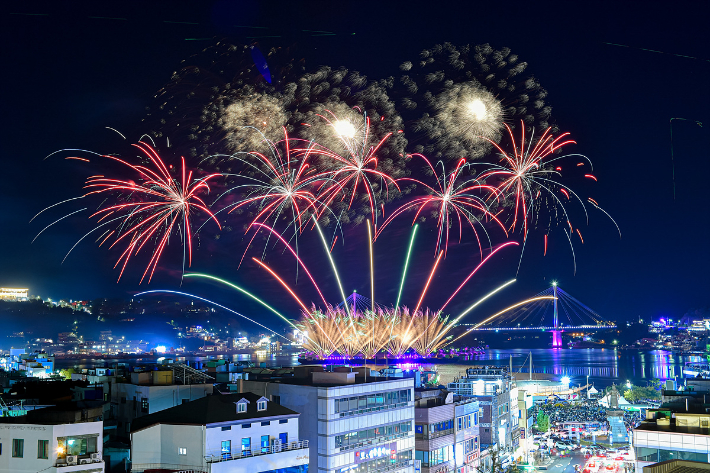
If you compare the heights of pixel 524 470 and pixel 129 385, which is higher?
pixel 129 385

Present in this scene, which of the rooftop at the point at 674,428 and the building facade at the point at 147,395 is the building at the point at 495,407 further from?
the building facade at the point at 147,395

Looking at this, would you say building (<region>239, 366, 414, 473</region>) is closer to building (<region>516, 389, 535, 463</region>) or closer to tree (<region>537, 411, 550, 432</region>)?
building (<region>516, 389, 535, 463</region>)

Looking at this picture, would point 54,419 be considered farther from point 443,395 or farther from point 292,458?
point 443,395

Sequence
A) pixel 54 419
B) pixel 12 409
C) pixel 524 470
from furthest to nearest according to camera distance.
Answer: pixel 524 470
pixel 12 409
pixel 54 419

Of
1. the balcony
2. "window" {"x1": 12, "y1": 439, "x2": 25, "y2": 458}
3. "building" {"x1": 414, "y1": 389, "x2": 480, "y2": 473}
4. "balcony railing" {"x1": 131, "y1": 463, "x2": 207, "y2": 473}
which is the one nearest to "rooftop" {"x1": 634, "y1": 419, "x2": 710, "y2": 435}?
"building" {"x1": 414, "y1": 389, "x2": 480, "y2": 473}

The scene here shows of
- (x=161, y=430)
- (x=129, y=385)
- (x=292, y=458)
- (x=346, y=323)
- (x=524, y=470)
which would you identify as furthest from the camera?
(x=346, y=323)

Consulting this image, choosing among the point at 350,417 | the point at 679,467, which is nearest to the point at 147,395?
the point at 350,417

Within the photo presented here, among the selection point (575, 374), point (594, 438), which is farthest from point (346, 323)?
point (575, 374)
